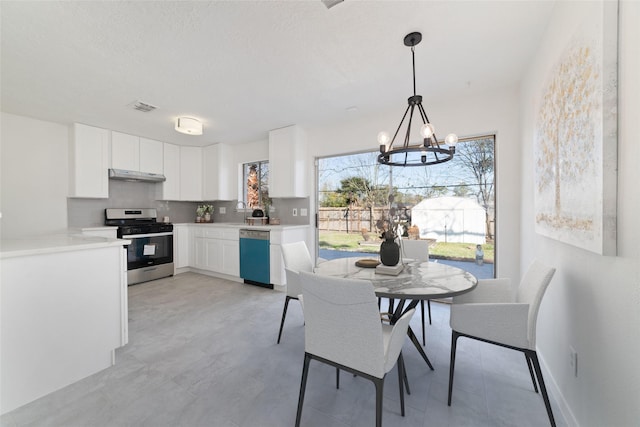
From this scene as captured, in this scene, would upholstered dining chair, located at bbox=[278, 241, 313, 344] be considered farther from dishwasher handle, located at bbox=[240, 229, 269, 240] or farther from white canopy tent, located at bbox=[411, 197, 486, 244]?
white canopy tent, located at bbox=[411, 197, 486, 244]

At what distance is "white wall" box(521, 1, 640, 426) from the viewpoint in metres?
0.90

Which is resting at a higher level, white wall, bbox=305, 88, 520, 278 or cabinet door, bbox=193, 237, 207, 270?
white wall, bbox=305, 88, 520, 278

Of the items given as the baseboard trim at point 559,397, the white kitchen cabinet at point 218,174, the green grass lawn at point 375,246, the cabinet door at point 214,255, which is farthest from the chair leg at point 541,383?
the white kitchen cabinet at point 218,174

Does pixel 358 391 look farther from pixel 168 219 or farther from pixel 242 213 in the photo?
pixel 168 219

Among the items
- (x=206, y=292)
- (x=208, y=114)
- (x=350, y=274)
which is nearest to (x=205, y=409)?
(x=350, y=274)

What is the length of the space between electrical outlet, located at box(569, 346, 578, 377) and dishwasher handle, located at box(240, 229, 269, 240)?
10.6 ft

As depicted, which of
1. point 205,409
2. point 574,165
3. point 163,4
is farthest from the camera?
point 163,4

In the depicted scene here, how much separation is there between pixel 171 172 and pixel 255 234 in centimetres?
227

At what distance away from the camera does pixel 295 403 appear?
1.50 m

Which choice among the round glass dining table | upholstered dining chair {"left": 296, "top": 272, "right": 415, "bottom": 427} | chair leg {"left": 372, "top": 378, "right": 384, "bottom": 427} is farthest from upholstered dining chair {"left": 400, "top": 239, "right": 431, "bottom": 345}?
chair leg {"left": 372, "top": 378, "right": 384, "bottom": 427}

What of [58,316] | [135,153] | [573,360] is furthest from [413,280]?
[135,153]

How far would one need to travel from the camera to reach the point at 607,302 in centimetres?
107

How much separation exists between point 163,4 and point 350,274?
2121 millimetres

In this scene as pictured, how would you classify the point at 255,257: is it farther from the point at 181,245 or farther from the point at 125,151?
the point at 125,151
